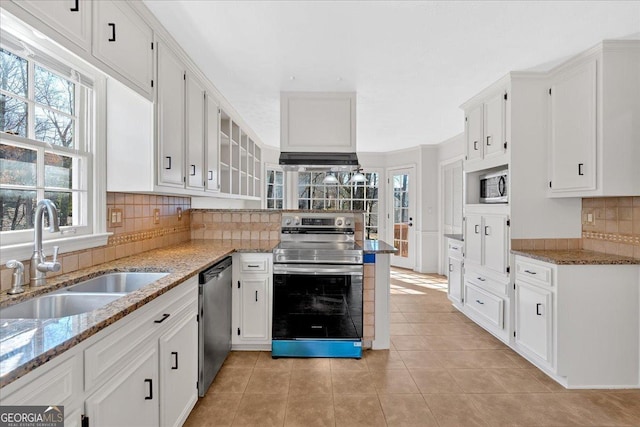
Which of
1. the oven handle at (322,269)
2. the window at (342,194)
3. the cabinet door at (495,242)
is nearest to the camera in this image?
the oven handle at (322,269)

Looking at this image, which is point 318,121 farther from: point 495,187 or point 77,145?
point 77,145

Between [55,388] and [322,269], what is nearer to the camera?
[55,388]

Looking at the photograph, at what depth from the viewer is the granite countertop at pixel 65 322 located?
31.6 inches

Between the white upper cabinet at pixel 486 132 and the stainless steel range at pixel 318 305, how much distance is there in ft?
5.31

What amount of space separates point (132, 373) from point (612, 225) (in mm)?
3412

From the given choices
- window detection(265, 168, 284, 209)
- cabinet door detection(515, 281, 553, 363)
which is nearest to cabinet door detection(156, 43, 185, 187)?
cabinet door detection(515, 281, 553, 363)

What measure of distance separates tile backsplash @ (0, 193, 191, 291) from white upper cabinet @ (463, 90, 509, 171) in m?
3.04

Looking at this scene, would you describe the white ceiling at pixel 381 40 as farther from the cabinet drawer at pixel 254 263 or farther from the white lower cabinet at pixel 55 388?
the white lower cabinet at pixel 55 388

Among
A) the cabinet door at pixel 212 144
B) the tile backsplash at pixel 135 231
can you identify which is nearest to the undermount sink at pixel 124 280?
the tile backsplash at pixel 135 231

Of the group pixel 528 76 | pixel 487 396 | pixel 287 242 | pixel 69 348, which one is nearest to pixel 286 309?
pixel 287 242

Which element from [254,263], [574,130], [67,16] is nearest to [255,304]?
[254,263]

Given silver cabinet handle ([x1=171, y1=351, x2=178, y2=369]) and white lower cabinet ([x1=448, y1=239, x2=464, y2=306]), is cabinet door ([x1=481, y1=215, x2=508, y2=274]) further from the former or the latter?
silver cabinet handle ([x1=171, y1=351, x2=178, y2=369])

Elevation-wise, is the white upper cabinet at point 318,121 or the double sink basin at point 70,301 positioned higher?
the white upper cabinet at point 318,121

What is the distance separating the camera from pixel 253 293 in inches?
→ 106
